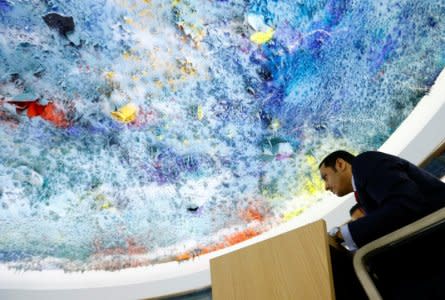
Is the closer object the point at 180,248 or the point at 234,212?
the point at 234,212

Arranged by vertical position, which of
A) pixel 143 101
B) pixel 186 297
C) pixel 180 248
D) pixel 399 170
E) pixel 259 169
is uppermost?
pixel 143 101

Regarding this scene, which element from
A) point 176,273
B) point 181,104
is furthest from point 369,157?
point 176,273

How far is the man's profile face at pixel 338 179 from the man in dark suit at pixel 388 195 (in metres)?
0.33

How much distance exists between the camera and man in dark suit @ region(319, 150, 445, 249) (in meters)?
0.97

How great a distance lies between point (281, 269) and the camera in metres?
1.08

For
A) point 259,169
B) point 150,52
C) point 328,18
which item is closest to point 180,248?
point 259,169

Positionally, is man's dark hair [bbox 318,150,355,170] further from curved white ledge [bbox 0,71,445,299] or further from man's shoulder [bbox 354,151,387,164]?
curved white ledge [bbox 0,71,445,299]

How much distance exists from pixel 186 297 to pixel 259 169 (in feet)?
5.61

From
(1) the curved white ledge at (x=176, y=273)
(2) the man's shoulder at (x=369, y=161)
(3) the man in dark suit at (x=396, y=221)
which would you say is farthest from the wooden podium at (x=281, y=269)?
(1) the curved white ledge at (x=176, y=273)

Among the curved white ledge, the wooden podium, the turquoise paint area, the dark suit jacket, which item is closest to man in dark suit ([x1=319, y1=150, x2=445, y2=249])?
the dark suit jacket

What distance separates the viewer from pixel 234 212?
316 centimetres

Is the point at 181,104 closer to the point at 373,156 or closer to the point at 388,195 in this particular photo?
the point at 373,156

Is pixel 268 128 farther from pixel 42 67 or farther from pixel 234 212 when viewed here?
pixel 42 67

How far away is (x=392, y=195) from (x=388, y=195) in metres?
0.01
